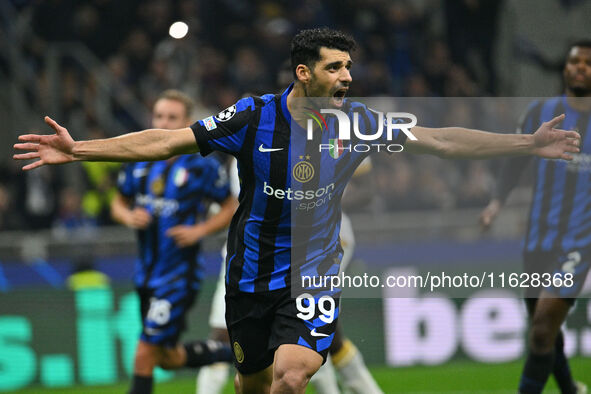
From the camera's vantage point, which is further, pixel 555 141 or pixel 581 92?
pixel 581 92

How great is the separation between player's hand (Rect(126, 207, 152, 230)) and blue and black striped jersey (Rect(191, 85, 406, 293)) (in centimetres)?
186

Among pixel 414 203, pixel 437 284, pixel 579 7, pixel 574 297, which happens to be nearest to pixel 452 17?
pixel 579 7

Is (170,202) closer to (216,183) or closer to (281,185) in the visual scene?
(216,183)

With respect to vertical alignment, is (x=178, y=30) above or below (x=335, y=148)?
above

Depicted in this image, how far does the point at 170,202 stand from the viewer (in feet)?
21.3

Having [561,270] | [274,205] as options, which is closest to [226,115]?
[274,205]

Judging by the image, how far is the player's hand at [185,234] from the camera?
6.39 meters

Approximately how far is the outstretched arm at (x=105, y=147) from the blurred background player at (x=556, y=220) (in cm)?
228

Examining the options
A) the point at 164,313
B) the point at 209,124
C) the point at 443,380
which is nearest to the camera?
the point at 209,124

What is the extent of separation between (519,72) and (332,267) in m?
7.58

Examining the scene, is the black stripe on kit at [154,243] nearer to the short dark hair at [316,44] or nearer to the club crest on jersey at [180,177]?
the club crest on jersey at [180,177]

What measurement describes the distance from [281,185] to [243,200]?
252 millimetres

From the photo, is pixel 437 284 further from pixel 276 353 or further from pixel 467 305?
Answer: pixel 276 353

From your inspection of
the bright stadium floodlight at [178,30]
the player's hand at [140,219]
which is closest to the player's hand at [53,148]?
the player's hand at [140,219]
